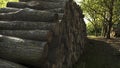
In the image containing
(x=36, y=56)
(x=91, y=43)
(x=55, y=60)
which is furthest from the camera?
(x=91, y=43)

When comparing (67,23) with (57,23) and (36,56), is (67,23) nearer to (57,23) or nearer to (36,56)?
(57,23)

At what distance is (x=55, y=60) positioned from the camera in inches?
332

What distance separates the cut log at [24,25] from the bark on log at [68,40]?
1.09ft

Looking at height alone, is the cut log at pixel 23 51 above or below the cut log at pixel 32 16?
below

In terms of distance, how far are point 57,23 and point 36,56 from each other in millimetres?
1791

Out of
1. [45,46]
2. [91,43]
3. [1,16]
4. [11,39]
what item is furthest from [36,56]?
[91,43]

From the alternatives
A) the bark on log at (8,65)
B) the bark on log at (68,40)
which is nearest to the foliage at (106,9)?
the bark on log at (68,40)

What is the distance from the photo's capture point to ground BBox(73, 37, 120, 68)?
454 inches

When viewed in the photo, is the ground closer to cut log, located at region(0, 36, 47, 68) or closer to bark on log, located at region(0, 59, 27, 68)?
cut log, located at region(0, 36, 47, 68)

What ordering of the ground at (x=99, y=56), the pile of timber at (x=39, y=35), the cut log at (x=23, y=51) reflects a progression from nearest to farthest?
the cut log at (x=23, y=51) → the pile of timber at (x=39, y=35) → the ground at (x=99, y=56)

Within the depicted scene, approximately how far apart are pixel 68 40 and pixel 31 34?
2.57 m

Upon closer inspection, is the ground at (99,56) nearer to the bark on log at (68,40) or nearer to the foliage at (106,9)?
the bark on log at (68,40)

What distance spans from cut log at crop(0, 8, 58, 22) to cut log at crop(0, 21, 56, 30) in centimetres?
33

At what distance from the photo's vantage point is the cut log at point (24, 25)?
8461mm
